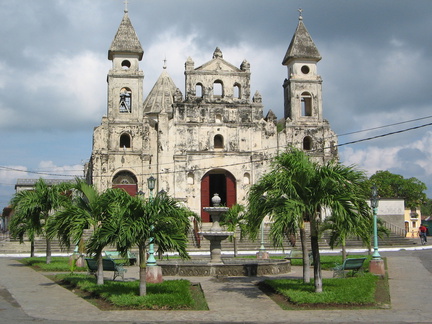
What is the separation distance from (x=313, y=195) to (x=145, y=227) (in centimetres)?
467

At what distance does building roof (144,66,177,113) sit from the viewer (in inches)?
1986

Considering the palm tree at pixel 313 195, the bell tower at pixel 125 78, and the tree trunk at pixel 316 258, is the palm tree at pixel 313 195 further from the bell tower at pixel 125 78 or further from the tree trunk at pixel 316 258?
the bell tower at pixel 125 78

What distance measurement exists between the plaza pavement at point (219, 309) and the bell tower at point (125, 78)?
23.3 m

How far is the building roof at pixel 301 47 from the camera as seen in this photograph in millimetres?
43094

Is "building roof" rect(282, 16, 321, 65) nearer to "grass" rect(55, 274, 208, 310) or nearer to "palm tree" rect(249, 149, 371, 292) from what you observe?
"palm tree" rect(249, 149, 371, 292)

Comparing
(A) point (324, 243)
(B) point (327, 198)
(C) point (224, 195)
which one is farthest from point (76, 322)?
(C) point (224, 195)

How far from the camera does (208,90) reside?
1650 inches

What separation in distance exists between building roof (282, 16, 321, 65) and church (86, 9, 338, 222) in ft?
0.26

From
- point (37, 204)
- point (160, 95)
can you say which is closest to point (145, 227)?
point (37, 204)

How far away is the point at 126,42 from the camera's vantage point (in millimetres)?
41219

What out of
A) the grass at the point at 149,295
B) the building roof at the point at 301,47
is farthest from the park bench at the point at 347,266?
the building roof at the point at 301,47

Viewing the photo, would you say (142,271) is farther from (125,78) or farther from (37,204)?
(125,78)

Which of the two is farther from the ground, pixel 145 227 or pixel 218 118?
pixel 218 118

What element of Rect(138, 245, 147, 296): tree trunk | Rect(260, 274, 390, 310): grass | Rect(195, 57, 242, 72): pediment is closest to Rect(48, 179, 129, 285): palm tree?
Rect(138, 245, 147, 296): tree trunk
